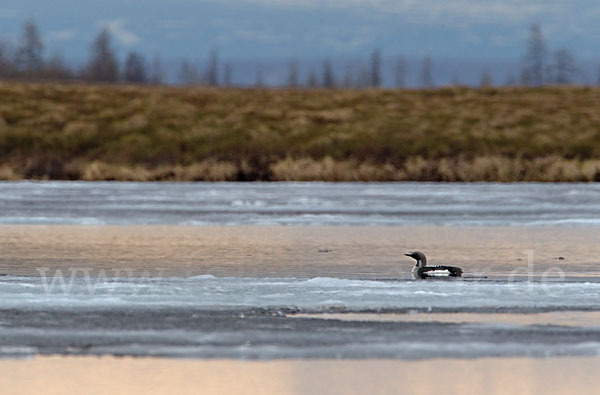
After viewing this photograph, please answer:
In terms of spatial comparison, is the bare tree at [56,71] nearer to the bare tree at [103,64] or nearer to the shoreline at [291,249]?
the bare tree at [103,64]

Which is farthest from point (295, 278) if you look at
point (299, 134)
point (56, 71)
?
point (56, 71)

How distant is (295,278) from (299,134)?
35.1 m

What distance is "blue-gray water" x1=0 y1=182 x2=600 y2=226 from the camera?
1981cm

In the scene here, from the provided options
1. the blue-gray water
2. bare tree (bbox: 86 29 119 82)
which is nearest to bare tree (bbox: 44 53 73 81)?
bare tree (bbox: 86 29 119 82)

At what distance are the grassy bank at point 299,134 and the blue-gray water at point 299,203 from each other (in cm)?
299

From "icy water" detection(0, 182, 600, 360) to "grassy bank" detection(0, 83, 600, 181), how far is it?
8687 millimetres

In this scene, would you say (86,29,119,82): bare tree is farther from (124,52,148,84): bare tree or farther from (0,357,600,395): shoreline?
(0,357,600,395): shoreline

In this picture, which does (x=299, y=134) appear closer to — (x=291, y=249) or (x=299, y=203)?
(x=299, y=203)

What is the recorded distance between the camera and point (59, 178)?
3291cm

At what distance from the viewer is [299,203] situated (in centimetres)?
2338

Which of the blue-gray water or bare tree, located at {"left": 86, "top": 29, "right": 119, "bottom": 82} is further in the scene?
Answer: bare tree, located at {"left": 86, "top": 29, "right": 119, "bottom": 82}

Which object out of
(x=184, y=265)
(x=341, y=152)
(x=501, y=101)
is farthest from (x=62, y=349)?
(x=501, y=101)

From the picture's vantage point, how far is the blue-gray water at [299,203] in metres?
19.8

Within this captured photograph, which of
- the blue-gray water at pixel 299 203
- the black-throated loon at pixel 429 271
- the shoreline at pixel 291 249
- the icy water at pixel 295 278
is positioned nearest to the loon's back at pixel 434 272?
the black-throated loon at pixel 429 271
